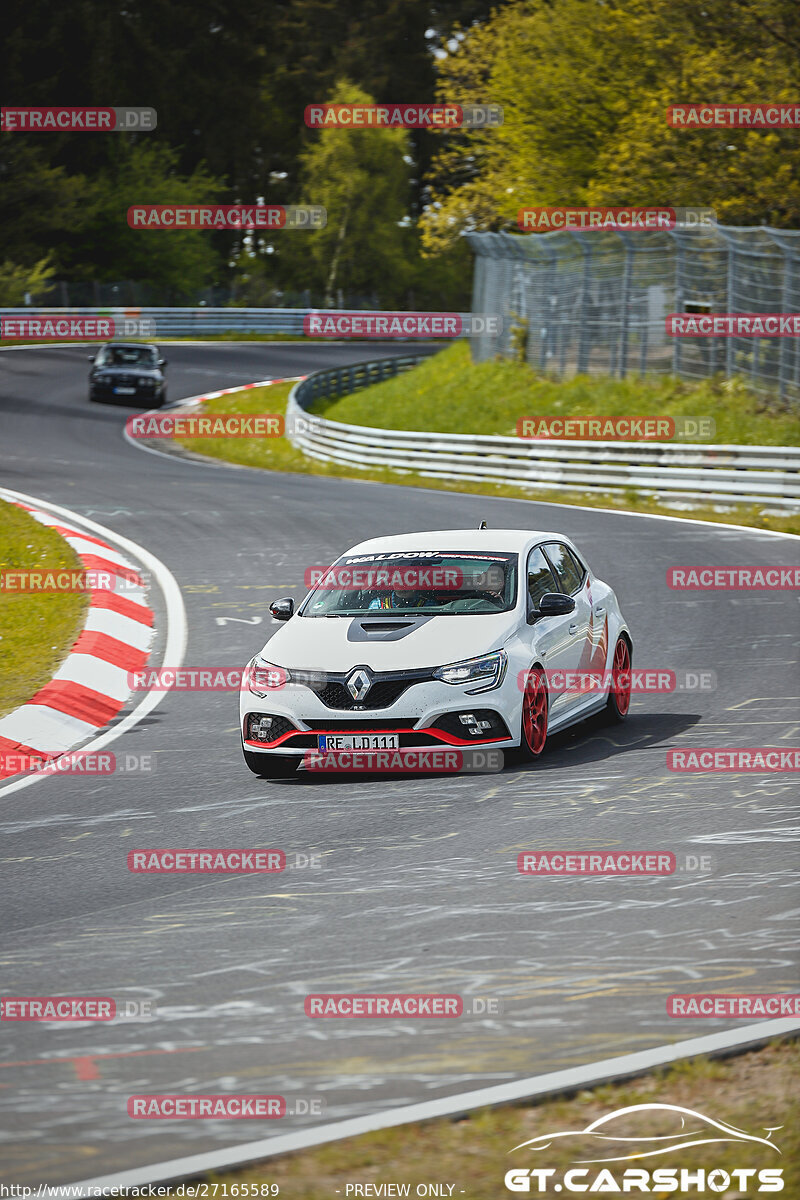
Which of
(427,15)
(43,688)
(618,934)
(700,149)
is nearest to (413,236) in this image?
(427,15)

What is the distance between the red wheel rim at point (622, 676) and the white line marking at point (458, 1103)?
5.89 meters

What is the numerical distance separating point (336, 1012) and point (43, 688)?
718 centimetres

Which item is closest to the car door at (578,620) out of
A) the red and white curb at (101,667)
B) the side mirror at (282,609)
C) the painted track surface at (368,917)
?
the painted track surface at (368,917)

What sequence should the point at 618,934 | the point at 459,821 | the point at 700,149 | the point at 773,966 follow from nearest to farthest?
1. the point at 773,966
2. the point at 618,934
3. the point at 459,821
4. the point at 700,149

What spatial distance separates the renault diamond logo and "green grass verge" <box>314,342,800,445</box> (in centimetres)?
2035

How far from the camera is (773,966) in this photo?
19.8ft

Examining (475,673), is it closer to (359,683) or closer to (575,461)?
(359,683)

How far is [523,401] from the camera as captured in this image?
123ft

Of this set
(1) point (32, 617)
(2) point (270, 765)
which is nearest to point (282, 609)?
(2) point (270, 765)

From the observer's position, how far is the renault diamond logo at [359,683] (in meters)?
9.57

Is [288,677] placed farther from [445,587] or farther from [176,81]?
[176,81]

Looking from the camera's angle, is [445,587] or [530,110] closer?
[445,587]

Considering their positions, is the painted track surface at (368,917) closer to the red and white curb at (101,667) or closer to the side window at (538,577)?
the red and white curb at (101,667)

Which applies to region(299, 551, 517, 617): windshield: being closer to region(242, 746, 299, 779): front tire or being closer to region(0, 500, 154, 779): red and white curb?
region(242, 746, 299, 779): front tire
